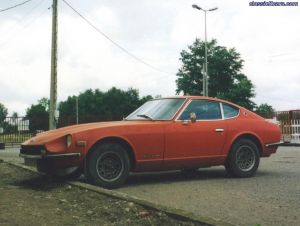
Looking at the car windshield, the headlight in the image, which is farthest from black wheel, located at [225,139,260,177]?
the headlight

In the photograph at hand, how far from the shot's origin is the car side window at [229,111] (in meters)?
8.89

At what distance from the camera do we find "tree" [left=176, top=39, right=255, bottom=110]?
6800 centimetres

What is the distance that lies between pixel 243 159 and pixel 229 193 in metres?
1.94

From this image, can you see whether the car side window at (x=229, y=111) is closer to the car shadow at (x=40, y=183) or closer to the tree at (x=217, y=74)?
the car shadow at (x=40, y=183)

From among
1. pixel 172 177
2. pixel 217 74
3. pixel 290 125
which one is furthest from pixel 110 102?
pixel 172 177

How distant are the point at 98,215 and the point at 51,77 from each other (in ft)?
59.8

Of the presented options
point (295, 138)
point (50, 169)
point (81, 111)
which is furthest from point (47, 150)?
point (81, 111)

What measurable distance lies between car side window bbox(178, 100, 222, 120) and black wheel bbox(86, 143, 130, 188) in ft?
4.32

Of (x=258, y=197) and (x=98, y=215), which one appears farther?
(x=258, y=197)

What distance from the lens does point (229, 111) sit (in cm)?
895

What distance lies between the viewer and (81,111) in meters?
124

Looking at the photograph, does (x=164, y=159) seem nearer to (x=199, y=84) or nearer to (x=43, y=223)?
(x=43, y=223)

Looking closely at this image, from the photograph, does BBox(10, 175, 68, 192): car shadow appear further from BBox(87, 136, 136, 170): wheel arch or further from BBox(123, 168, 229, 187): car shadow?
BBox(123, 168, 229, 187): car shadow

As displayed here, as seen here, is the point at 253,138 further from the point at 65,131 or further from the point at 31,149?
the point at 31,149
